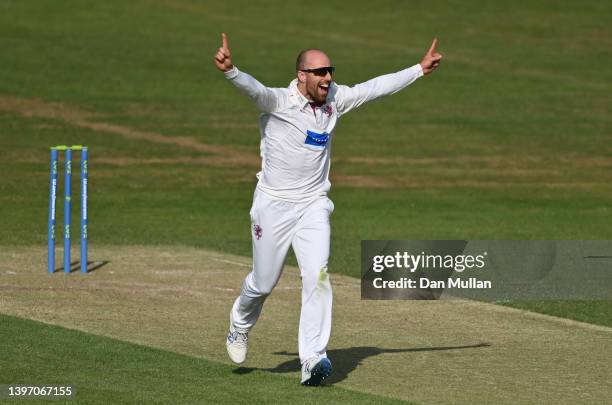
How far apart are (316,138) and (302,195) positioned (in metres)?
0.46

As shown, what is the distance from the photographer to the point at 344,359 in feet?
39.7

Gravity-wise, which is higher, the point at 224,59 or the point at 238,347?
the point at 224,59

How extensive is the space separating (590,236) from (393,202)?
470 cm

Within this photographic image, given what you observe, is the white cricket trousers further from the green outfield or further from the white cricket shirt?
the green outfield

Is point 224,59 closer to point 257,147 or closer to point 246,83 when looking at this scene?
point 246,83

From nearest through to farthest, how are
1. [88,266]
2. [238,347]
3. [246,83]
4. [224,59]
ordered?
[224,59] < [246,83] < [238,347] < [88,266]

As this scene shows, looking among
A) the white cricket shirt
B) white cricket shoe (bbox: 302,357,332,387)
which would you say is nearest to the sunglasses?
the white cricket shirt

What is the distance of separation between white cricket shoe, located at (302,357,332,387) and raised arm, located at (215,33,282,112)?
1.97 metres

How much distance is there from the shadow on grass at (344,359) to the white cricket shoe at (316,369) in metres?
0.33

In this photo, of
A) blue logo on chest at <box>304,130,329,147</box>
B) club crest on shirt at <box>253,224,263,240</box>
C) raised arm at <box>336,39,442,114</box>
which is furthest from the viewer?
raised arm at <box>336,39,442,114</box>

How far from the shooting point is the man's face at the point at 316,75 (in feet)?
35.3

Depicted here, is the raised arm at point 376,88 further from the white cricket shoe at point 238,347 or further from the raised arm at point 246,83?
the white cricket shoe at point 238,347

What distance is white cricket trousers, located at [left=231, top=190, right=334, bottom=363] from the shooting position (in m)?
10.8

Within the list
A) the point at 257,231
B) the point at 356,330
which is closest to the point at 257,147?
the point at 356,330
